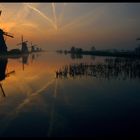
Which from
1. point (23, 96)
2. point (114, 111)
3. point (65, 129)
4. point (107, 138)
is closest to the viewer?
point (107, 138)

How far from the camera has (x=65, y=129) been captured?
9.72 metres

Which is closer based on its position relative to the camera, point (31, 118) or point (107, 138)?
point (107, 138)

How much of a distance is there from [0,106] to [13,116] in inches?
98.3

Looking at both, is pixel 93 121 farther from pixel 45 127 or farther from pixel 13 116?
pixel 13 116

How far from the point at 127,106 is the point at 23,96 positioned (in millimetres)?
7362

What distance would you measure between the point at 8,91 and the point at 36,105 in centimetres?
571

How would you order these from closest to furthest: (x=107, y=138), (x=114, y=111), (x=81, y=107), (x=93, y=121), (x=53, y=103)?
(x=107, y=138) → (x=93, y=121) → (x=114, y=111) → (x=81, y=107) → (x=53, y=103)

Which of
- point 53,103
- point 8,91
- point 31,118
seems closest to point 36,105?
point 53,103

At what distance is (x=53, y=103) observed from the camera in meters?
15.0

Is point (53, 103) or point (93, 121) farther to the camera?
point (53, 103)

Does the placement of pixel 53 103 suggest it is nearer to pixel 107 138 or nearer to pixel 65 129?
pixel 65 129

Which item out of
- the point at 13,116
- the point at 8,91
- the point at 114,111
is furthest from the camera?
the point at 8,91

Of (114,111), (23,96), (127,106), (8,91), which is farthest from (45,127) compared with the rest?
(8,91)

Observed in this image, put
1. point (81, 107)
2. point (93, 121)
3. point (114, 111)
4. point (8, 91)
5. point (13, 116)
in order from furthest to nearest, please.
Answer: point (8, 91)
point (81, 107)
point (114, 111)
point (13, 116)
point (93, 121)
